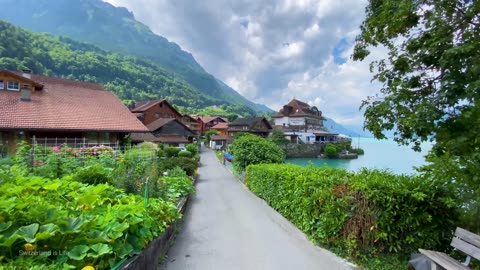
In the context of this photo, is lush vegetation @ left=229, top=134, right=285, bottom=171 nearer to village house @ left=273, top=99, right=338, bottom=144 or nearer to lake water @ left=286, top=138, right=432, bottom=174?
lake water @ left=286, top=138, right=432, bottom=174

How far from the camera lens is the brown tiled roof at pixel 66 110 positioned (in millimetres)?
18156

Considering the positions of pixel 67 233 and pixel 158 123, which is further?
pixel 158 123

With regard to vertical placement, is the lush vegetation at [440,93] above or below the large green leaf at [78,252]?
above

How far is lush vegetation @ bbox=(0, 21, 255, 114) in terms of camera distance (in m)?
61.5

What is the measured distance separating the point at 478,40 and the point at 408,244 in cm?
349

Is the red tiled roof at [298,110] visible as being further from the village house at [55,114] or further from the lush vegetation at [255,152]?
the lush vegetation at [255,152]

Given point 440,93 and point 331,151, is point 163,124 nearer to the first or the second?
point 331,151

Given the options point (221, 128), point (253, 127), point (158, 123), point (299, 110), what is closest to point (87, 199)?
point (158, 123)

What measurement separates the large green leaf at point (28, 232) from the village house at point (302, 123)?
6720 centimetres

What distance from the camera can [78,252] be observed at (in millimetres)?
2670

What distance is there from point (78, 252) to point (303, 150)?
62.0 meters

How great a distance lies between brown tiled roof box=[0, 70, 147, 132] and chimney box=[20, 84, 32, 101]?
275 millimetres

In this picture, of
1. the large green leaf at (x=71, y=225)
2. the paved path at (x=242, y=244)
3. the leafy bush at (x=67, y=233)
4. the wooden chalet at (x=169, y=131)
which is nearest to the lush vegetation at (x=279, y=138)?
the wooden chalet at (x=169, y=131)

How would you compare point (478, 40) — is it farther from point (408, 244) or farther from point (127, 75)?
point (127, 75)
